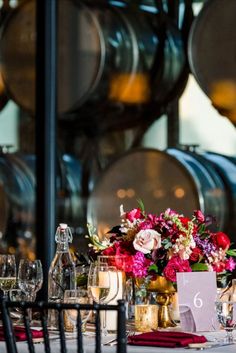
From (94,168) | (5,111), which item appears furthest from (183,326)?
(5,111)

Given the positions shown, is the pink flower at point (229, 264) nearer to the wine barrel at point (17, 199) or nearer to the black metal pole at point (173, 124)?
the black metal pole at point (173, 124)

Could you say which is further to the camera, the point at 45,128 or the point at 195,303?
the point at 45,128

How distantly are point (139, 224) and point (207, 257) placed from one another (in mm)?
202

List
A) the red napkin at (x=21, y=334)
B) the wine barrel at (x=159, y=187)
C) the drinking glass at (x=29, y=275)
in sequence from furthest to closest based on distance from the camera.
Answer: the wine barrel at (x=159, y=187) < the drinking glass at (x=29, y=275) < the red napkin at (x=21, y=334)

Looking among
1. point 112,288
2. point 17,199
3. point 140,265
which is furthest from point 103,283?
point 17,199

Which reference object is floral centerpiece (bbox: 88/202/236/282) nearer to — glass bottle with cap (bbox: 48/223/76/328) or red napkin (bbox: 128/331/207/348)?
glass bottle with cap (bbox: 48/223/76/328)

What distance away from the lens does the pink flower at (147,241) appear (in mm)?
2988

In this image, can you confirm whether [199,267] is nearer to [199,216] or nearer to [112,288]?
[199,216]

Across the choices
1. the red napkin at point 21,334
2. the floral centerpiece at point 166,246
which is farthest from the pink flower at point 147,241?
the red napkin at point 21,334

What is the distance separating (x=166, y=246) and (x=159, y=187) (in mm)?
1369

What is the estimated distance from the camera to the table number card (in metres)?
2.93

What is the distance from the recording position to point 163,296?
A: 3.04 m

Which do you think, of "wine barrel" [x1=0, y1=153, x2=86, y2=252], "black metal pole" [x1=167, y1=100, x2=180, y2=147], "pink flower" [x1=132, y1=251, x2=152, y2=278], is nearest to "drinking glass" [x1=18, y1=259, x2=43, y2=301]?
"pink flower" [x1=132, y1=251, x2=152, y2=278]

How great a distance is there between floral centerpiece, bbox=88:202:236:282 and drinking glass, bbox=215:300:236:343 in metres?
0.19
